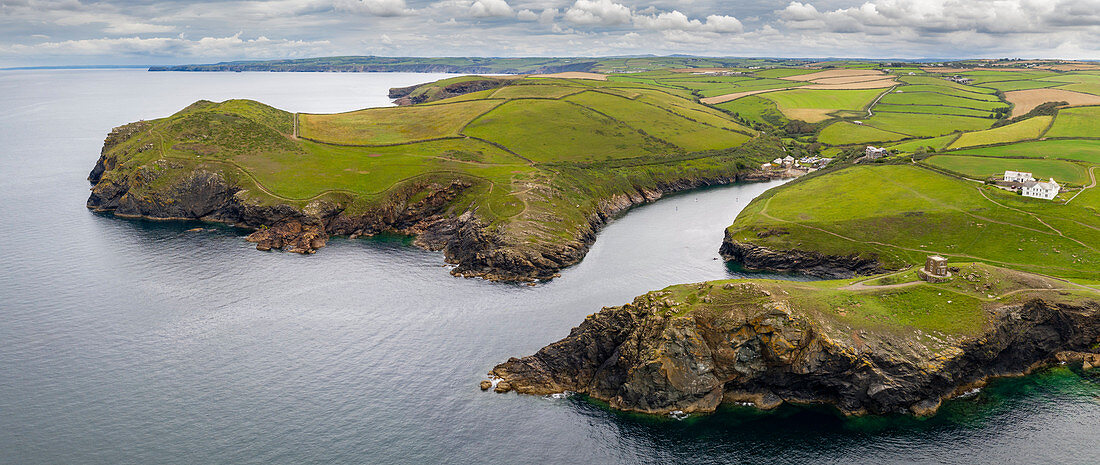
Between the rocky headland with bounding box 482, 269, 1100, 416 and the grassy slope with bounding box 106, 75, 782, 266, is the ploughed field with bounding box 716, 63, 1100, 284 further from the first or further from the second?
the grassy slope with bounding box 106, 75, 782, 266

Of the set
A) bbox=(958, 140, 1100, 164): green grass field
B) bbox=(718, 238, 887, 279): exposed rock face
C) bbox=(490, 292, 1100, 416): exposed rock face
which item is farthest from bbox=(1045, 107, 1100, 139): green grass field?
bbox=(490, 292, 1100, 416): exposed rock face

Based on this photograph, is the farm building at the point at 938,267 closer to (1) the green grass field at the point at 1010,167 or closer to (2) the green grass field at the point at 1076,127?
(1) the green grass field at the point at 1010,167

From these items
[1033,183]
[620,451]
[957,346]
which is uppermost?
[1033,183]

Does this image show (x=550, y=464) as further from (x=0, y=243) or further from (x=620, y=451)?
(x=0, y=243)

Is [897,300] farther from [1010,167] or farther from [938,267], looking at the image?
[1010,167]

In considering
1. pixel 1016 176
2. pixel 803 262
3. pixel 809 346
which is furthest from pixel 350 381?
pixel 1016 176

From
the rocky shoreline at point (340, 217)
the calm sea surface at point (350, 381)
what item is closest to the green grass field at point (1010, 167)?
the calm sea surface at point (350, 381)

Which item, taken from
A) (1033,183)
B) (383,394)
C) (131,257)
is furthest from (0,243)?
(1033,183)

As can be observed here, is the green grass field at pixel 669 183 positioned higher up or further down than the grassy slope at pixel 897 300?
higher up
